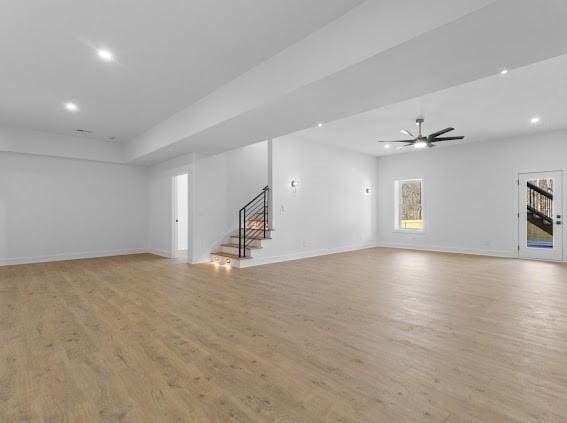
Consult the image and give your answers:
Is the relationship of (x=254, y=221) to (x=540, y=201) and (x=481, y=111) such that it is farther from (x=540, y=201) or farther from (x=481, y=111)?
(x=540, y=201)

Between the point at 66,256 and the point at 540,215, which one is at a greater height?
the point at 540,215

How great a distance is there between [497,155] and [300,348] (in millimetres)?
8011

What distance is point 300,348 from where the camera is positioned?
256 centimetres

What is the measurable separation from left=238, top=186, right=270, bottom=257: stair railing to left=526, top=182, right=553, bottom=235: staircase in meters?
6.51

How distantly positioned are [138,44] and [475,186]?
844 cm

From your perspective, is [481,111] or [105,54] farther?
[481,111]

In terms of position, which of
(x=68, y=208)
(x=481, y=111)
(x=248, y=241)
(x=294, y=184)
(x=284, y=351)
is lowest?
(x=284, y=351)

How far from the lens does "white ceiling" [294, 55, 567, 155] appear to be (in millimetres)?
4348

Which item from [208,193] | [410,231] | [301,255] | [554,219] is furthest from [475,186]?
[208,193]

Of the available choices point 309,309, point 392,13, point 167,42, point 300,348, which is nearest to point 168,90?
point 167,42

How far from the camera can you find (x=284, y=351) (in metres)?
2.51

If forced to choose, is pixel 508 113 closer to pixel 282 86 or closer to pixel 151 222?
pixel 282 86

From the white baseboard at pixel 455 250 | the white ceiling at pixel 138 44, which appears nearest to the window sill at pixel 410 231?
the white baseboard at pixel 455 250

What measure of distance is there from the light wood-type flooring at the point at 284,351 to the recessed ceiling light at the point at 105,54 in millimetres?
3021
